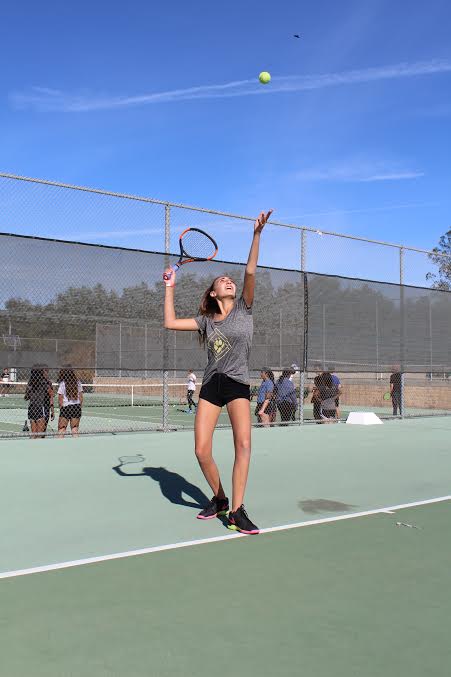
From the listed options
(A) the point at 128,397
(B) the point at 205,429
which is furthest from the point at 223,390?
(A) the point at 128,397

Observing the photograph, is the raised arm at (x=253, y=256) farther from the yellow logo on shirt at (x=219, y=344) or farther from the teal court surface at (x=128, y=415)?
the teal court surface at (x=128, y=415)

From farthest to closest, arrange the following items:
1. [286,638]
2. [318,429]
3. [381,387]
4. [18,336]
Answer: [381,387] < [318,429] < [18,336] < [286,638]

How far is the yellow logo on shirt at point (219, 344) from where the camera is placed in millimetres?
4859

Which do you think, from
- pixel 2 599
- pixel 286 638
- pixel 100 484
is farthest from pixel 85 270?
pixel 286 638

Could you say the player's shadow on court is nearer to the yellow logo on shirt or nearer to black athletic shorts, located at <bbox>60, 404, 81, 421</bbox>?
the yellow logo on shirt

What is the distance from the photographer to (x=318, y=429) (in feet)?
39.9

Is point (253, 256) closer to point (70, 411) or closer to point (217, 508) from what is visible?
point (217, 508)

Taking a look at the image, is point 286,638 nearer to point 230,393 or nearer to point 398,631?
point 398,631

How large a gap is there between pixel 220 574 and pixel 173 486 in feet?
8.83

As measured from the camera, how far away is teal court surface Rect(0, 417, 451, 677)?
2648mm

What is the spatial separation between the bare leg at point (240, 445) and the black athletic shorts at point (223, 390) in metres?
0.04

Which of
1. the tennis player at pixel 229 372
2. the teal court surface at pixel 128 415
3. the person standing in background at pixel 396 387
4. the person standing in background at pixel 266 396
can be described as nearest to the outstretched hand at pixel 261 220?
the tennis player at pixel 229 372

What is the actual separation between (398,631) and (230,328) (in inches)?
94.7

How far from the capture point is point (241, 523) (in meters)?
4.62
